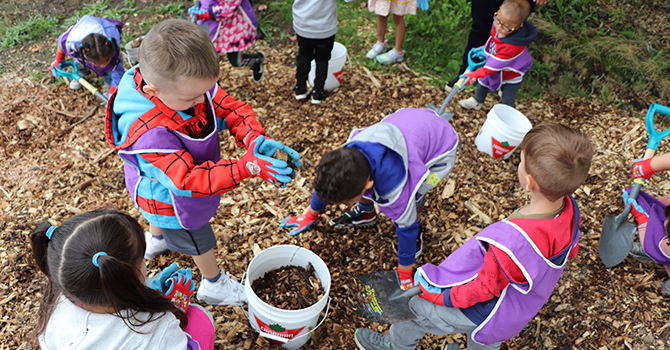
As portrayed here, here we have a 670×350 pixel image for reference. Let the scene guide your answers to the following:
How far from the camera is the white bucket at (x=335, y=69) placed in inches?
177

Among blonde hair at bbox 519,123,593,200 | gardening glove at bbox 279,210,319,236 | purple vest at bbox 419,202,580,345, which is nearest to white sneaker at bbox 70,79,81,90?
gardening glove at bbox 279,210,319,236

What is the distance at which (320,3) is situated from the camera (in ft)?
12.6

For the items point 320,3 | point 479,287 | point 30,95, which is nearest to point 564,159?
point 479,287

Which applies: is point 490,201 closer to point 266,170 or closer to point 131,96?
point 266,170

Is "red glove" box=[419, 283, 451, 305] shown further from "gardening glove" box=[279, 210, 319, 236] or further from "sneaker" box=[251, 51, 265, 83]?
"sneaker" box=[251, 51, 265, 83]

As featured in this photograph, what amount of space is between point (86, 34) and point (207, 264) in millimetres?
2949

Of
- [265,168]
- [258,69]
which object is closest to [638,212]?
[265,168]

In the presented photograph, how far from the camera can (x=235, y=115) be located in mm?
2332

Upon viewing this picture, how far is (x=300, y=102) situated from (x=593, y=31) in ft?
13.3

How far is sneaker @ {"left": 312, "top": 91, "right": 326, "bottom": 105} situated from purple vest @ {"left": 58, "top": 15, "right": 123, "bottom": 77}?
215 cm

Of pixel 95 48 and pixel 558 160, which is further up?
pixel 558 160

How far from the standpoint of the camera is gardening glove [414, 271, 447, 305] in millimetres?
2146

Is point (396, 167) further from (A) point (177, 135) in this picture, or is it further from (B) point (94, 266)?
(B) point (94, 266)

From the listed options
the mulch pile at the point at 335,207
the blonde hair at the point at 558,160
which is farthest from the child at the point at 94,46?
the blonde hair at the point at 558,160
